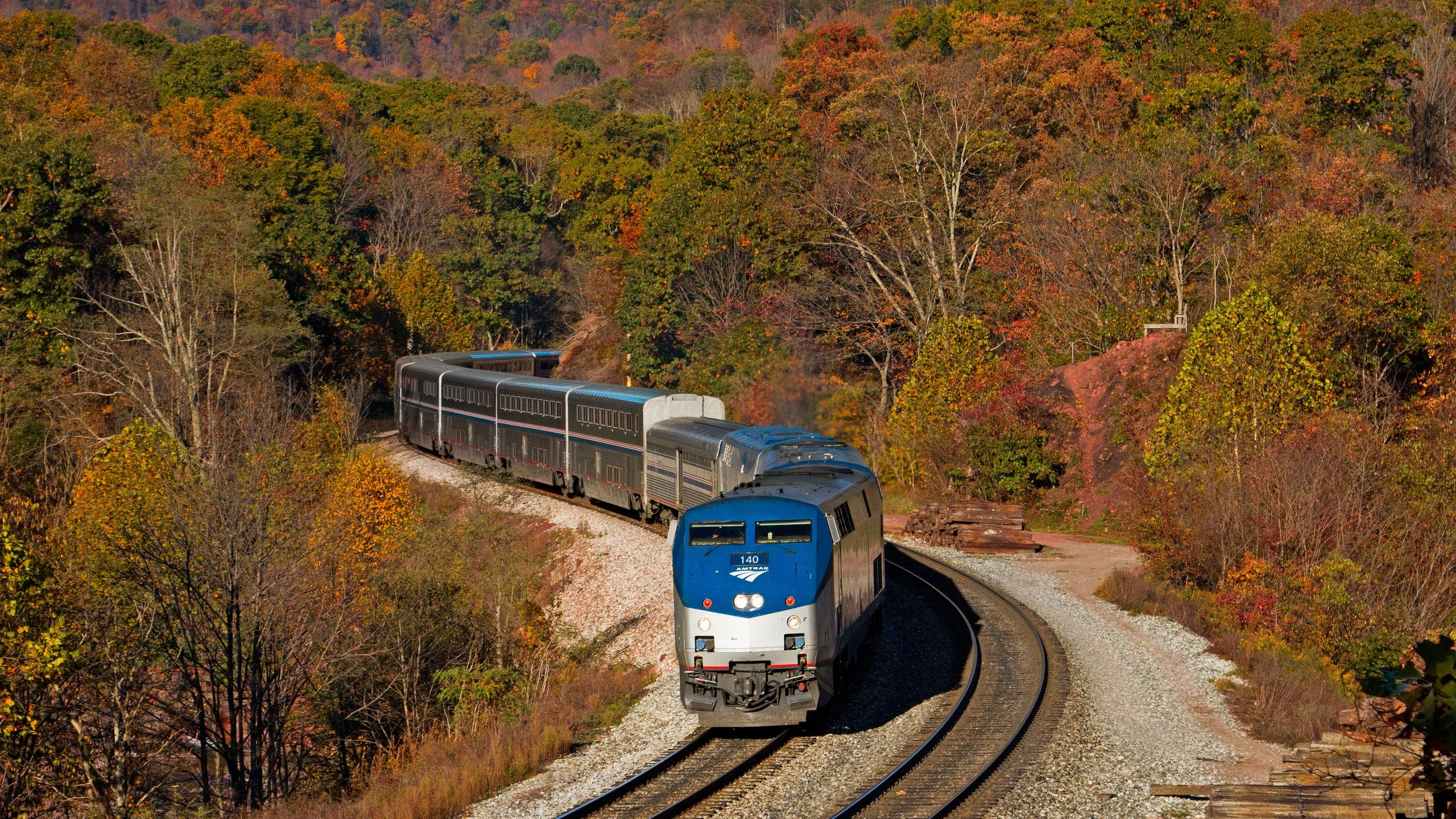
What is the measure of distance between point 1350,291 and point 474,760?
30174 millimetres

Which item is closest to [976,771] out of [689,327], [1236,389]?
[1236,389]

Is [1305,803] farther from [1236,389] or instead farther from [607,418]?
[607,418]

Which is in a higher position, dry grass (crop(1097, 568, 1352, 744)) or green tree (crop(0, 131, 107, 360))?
green tree (crop(0, 131, 107, 360))

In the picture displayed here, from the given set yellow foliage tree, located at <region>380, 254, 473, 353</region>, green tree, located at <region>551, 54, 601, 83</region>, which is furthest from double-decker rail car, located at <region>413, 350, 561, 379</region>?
green tree, located at <region>551, 54, 601, 83</region>

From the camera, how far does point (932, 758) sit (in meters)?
17.0

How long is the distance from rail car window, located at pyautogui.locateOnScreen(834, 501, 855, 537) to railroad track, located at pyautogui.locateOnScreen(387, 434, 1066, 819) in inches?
113

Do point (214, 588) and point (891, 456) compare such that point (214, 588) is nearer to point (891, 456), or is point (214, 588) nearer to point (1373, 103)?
point (891, 456)

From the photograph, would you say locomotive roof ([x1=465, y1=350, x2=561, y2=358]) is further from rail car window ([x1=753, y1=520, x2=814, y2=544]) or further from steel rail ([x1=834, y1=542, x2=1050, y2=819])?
rail car window ([x1=753, y1=520, x2=814, y2=544])

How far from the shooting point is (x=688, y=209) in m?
65.4

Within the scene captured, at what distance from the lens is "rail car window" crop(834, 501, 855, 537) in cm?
1875

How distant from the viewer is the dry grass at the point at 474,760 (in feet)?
52.9

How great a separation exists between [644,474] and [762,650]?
18.8 m

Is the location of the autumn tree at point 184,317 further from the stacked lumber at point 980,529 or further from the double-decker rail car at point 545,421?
the stacked lumber at point 980,529

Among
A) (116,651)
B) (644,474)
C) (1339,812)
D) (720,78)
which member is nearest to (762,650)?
(1339,812)
